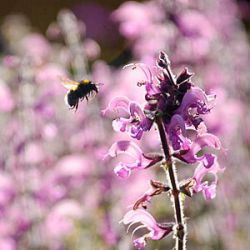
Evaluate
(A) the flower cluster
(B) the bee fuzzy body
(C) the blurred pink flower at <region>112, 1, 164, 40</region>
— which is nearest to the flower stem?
(A) the flower cluster

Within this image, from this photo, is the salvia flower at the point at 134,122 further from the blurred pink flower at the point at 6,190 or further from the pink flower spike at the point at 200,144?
the blurred pink flower at the point at 6,190

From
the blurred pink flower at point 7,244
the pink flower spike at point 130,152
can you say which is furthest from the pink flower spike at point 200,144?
the blurred pink flower at point 7,244

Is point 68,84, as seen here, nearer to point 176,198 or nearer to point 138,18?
point 176,198

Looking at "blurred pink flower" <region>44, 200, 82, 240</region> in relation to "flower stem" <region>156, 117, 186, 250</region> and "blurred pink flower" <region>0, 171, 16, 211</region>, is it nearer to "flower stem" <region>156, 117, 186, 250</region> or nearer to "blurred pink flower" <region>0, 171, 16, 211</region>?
"blurred pink flower" <region>0, 171, 16, 211</region>

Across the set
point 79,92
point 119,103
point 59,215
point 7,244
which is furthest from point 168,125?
point 59,215

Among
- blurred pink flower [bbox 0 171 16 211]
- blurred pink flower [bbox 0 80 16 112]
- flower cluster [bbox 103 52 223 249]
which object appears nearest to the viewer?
flower cluster [bbox 103 52 223 249]

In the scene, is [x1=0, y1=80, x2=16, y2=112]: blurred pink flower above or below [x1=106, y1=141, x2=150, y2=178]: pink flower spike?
above

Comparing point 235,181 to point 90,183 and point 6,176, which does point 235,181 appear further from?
point 6,176
